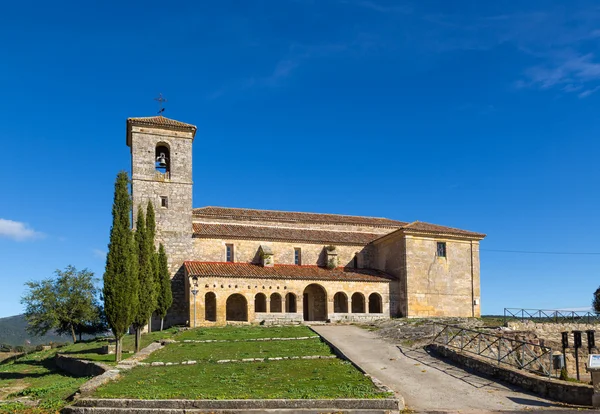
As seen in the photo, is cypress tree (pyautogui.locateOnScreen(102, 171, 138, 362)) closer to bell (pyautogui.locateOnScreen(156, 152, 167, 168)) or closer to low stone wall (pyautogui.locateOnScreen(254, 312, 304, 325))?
low stone wall (pyautogui.locateOnScreen(254, 312, 304, 325))

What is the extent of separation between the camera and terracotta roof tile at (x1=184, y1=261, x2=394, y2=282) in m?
37.8

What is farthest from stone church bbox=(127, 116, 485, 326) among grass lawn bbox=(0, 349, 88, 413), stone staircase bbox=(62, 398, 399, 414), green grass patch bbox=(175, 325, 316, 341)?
stone staircase bbox=(62, 398, 399, 414)

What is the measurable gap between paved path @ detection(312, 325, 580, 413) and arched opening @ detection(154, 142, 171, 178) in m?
22.4

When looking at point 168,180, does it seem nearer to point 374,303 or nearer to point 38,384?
point 374,303

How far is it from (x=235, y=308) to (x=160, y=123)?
14.7 meters

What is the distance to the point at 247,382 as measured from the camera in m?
16.5

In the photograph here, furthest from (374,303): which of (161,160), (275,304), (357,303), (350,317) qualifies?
(161,160)

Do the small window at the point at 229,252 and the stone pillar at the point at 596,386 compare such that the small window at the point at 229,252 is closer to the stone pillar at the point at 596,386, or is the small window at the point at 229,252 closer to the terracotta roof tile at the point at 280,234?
the terracotta roof tile at the point at 280,234

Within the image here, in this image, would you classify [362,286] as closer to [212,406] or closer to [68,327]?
[68,327]

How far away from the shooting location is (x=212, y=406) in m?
13.9

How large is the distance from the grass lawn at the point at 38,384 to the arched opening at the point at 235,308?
11851 millimetres

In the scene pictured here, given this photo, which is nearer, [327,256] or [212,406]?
[212,406]

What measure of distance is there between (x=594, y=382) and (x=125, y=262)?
18256 mm

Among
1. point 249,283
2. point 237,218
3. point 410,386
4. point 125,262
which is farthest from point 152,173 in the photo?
point 410,386
